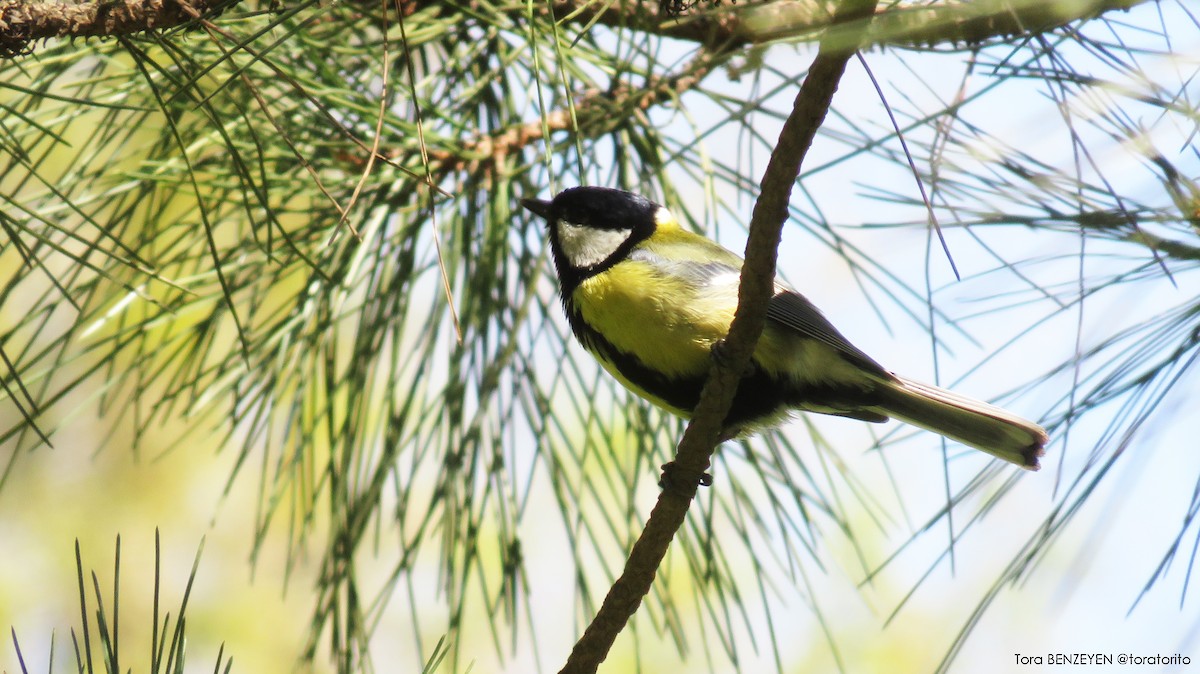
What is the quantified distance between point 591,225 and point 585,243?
2.5 inches

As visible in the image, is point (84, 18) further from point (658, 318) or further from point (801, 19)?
point (658, 318)

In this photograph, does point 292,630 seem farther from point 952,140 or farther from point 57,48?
point 952,140

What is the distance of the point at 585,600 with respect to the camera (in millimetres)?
2160

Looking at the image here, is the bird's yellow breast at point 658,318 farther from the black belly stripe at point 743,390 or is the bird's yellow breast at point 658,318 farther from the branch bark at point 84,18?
the branch bark at point 84,18

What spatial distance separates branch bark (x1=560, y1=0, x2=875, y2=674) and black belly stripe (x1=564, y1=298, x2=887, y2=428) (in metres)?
0.28

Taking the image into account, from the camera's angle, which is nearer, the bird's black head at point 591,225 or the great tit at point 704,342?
the great tit at point 704,342

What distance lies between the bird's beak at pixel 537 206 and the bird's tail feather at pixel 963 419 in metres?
0.74

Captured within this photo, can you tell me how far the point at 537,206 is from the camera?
2.09 m

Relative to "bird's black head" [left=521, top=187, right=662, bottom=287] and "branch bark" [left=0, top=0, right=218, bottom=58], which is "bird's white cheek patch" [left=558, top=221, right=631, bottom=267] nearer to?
"bird's black head" [left=521, top=187, right=662, bottom=287]

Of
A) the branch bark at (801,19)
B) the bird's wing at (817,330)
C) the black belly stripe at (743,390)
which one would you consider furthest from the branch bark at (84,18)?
the bird's wing at (817,330)

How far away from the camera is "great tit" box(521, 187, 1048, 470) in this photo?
78.7 inches

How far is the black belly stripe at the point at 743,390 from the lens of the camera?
2.00 meters

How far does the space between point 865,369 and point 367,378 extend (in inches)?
38.7

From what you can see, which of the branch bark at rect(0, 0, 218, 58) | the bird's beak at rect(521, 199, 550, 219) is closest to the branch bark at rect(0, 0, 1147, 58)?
the branch bark at rect(0, 0, 218, 58)
